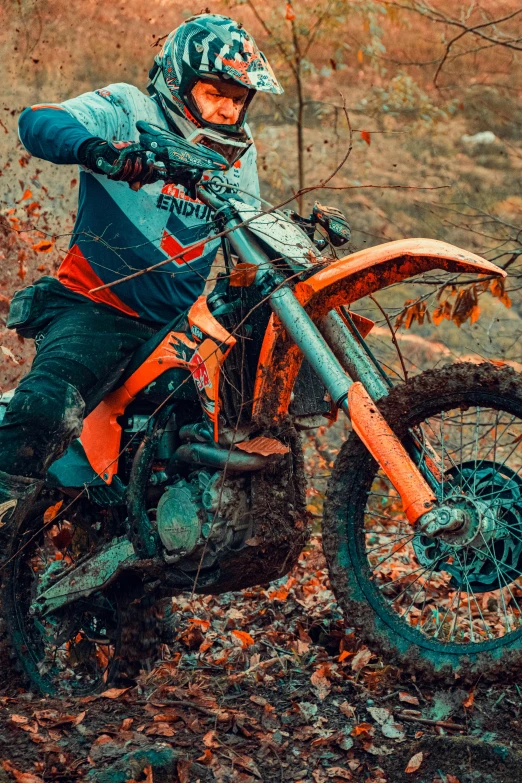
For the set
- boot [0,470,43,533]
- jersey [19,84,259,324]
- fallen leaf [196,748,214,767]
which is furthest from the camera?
jersey [19,84,259,324]

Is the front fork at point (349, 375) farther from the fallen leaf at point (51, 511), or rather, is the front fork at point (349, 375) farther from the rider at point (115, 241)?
the fallen leaf at point (51, 511)

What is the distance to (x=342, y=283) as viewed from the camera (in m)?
3.70

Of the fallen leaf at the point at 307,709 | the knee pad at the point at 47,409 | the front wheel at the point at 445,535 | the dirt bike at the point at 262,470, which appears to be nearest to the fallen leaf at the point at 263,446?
the dirt bike at the point at 262,470

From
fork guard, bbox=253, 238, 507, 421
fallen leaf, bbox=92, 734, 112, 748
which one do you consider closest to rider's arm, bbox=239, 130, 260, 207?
fork guard, bbox=253, 238, 507, 421

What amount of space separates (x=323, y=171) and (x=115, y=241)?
433 inches

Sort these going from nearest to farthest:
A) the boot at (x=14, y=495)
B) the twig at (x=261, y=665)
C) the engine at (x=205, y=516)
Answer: the engine at (x=205, y=516)
the boot at (x=14, y=495)
the twig at (x=261, y=665)

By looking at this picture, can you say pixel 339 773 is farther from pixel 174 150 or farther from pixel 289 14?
pixel 289 14

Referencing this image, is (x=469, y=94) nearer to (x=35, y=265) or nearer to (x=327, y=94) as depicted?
(x=327, y=94)

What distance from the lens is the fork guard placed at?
360 centimetres

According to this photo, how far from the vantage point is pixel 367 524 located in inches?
290

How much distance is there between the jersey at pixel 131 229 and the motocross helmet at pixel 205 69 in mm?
118

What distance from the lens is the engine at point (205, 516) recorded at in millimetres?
4035

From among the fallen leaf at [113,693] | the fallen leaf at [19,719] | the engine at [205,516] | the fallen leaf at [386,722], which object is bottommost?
the fallen leaf at [386,722]

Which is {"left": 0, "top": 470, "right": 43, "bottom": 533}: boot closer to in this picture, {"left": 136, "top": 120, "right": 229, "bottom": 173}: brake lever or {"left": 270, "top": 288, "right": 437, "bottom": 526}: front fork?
{"left": 270, "top": 288, "right": 437, "bottom": 526}: front fork
